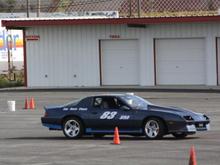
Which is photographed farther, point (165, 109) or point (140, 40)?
point (140, 40)

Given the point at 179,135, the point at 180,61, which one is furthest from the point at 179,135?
the point at 180,61

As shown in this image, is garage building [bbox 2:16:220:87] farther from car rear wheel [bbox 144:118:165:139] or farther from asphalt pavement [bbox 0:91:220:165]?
car rear wheel [bbox 144:118:165:139]

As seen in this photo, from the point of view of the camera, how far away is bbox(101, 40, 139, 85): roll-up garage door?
42469mm

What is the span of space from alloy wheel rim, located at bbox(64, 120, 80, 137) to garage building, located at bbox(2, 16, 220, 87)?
68.8ft

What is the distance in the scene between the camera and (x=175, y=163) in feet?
45.6

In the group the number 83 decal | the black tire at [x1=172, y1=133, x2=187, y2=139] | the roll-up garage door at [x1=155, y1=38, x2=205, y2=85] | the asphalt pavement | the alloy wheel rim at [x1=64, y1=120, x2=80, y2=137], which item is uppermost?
the roll-up garage door at [x1=155, y1=38, x2=205, y2=85]

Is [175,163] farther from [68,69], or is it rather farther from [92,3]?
[92,3]

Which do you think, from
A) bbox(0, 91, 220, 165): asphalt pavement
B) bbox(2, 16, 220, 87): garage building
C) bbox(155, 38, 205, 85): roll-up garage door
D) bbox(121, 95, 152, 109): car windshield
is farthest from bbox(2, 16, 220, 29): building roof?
bbox(121, 95, 152, 109): car windshield

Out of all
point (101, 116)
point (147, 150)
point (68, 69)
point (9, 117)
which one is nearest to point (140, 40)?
point (68, 69)

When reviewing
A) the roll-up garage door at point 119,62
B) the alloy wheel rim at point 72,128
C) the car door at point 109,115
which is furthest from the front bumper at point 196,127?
the roll-up garage door at point 119,62

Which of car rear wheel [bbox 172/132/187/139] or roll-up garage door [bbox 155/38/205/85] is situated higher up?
roll-up garage door [bbox 155/38/205/85]

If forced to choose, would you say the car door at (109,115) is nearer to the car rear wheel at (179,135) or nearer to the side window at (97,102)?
the side window at (97,102)

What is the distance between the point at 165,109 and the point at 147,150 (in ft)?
9.21

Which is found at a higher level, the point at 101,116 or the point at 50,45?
the point at 50,45
